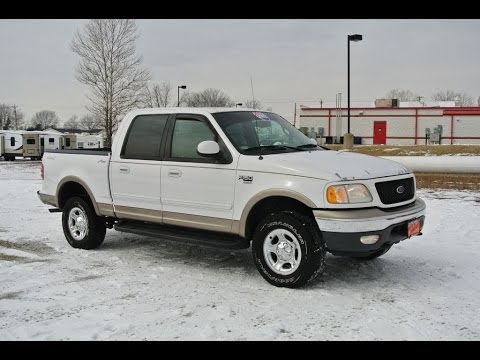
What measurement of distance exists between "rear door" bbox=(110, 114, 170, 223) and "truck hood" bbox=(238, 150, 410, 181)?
134 centimetres

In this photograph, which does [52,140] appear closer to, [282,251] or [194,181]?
[194,181]

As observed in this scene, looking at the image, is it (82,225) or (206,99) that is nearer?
(82,225)

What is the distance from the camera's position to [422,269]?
21.0 ft

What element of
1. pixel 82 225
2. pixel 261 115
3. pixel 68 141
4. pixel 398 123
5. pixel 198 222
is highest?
pixel 398 123

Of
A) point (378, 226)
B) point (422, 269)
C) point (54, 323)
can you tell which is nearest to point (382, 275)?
point (422, 269)

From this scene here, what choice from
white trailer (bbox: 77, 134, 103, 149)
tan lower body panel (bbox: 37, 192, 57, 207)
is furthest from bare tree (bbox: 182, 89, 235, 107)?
tan lower body panel (bbox: 37, 192, 57, 207)

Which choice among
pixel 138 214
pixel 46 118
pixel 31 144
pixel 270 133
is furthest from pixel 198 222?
pixel 46 118

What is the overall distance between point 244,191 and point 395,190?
62.4 inches

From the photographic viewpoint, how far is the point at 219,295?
17.8 ft

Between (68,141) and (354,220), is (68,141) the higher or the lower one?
the higher one

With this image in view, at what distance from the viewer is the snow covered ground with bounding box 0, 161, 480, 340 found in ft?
14.6

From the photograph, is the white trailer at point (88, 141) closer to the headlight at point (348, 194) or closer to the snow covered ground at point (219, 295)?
the snow covered ground at point (219, 295)

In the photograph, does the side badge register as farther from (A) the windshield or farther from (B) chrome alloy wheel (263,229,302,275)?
(B) chrome alloy wheel (263,229,302,275)
